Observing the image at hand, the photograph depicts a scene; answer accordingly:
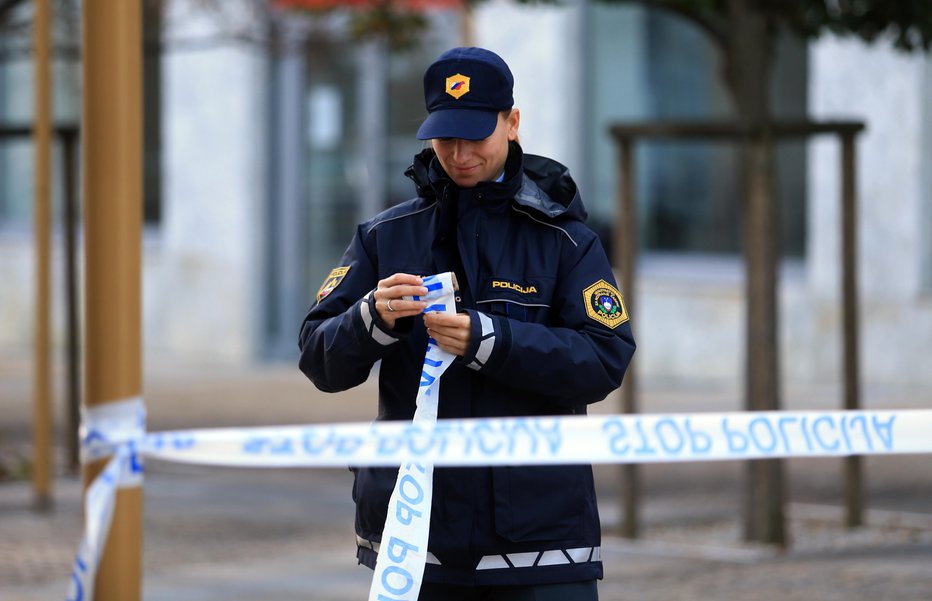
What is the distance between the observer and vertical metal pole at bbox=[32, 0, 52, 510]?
8.54m

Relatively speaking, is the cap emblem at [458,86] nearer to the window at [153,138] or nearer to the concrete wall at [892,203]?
the concrete wall at [892,203]

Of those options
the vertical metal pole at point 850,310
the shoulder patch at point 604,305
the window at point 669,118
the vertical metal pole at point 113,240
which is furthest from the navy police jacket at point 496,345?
the window at point 669,118

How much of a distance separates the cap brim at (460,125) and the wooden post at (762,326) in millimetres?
4497

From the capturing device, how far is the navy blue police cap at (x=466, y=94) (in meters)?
3.28

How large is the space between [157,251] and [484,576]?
51.3ft

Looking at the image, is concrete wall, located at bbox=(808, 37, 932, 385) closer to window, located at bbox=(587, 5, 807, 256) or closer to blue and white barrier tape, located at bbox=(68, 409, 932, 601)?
window, located at bbox=(587, 5, 807, 256)

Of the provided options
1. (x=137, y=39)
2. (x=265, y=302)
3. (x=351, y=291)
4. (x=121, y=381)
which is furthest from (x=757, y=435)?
(x=265, y=302)

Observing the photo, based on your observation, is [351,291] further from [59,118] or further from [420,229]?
[59,118]

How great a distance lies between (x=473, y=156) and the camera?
3.31 m

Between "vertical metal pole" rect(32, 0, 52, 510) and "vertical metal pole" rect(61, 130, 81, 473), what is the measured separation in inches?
42.9

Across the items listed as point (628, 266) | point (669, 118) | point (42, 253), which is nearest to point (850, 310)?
point (628, 266)

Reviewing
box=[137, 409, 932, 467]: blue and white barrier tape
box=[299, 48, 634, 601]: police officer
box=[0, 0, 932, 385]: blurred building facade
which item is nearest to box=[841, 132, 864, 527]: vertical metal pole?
box=[0, 0, 932, 385]: blurred building facade

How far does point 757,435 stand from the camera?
3506 mm

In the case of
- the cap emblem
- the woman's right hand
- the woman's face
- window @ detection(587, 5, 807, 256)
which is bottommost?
the woman's right hand
